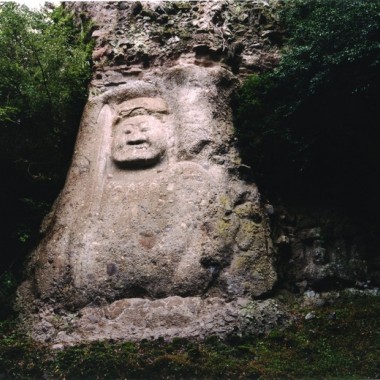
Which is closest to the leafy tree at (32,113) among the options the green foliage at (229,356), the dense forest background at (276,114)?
the dense forest background at (276,114)

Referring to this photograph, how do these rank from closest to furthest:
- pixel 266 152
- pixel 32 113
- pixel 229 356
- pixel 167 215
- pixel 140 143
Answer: pixel 229 356
pixel 167 215
pixel 140 143
pixel 266 152
pixel 32 113

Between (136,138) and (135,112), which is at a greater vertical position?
(135,112)

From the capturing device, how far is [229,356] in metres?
5.90

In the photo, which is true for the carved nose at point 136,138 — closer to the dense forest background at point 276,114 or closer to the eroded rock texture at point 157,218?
the eroded rock texture at point 157,218

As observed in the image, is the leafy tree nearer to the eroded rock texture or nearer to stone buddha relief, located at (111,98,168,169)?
the eroded rock texture

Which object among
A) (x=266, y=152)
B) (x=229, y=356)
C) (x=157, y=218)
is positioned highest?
(x=266, y=152)

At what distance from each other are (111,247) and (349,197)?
3687 mm

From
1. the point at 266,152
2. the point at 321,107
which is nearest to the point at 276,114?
the point at 266,152

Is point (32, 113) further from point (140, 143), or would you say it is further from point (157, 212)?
point (157, 212)

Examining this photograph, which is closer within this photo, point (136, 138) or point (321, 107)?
point (321, 107)

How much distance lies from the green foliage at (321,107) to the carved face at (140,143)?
125 cm

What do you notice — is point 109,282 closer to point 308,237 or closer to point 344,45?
point 308,237

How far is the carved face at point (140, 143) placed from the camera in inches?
298

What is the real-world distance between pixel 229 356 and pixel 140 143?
329 centimetres
